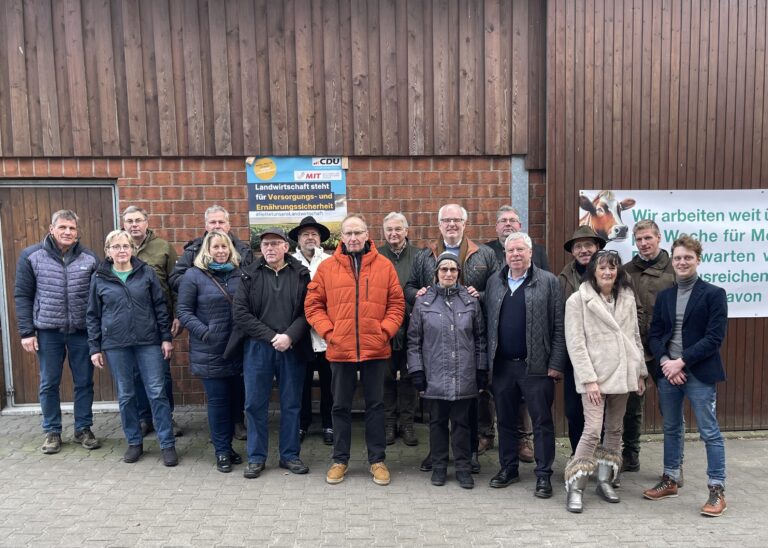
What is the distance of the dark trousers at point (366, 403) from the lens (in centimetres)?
429

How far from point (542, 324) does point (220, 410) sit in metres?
2.57

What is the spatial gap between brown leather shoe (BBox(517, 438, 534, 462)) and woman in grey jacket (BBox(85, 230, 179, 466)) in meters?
2.87

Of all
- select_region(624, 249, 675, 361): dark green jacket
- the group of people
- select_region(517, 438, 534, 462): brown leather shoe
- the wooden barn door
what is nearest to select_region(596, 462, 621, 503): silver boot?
A: the group of people

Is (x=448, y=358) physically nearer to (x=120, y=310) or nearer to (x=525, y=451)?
(x=525, y=451)

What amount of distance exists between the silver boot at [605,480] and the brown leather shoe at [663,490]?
24cm

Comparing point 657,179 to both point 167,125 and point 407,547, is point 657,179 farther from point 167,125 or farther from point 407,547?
point 167,125

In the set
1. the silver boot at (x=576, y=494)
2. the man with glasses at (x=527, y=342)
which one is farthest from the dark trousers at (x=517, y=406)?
the silver boot at (x=576, y=494)

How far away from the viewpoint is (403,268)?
15.9ft

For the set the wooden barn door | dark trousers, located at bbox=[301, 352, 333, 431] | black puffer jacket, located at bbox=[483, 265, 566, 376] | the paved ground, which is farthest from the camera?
the wooden barn door

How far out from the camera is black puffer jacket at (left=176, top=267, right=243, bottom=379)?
438 cm

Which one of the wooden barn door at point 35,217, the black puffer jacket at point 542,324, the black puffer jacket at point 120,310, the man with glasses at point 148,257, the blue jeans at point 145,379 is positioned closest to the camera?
the black puffer jacket at point 542,324

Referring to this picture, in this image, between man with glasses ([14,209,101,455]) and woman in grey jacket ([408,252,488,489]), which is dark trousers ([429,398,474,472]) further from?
man with glasses ([14,209,101,455])

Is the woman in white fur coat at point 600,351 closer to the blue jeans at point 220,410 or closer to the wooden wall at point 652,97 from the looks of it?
the wooden wall at point 652,97

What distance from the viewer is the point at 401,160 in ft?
18.7
